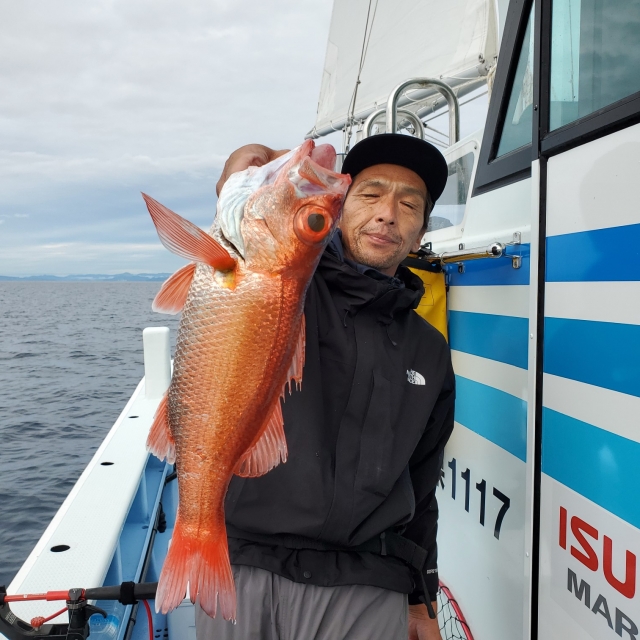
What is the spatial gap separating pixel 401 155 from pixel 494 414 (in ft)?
4.28

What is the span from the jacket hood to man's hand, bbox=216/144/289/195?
1.42 ft

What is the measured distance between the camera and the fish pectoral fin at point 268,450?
5.27ft

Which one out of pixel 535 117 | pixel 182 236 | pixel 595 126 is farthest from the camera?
pixel 535 117

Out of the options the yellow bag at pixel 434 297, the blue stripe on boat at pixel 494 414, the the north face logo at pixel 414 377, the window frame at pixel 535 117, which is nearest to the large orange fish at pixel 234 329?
the the north face logo at pixel 414 377

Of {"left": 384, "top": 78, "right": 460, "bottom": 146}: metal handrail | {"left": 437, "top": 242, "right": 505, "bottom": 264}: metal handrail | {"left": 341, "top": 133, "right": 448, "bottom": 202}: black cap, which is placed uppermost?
{"left": 384, "top": 78, "right": 460, "bottom": 146}: metal handrail

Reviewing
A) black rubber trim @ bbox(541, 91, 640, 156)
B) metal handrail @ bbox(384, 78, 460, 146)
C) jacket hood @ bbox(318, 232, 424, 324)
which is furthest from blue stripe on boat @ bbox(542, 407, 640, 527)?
metal handrail @ bbox(384, 78, 460, 146)

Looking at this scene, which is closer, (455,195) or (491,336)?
(491,336)

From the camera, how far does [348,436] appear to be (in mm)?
2025

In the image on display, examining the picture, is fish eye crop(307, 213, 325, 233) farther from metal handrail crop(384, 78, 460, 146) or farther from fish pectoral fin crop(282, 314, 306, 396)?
metal handrail crop(384, 78, 460, 146)

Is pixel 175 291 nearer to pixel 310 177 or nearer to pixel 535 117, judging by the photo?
pixel 310 177

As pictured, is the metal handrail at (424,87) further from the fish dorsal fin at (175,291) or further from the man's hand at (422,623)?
the man's hand at (422,623)

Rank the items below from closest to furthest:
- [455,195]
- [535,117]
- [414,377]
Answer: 1. [535,117]
2. [414,377]
3. [455,195]

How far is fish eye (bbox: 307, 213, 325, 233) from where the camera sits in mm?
1473

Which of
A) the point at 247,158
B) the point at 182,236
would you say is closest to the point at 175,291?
the point at 182,236
